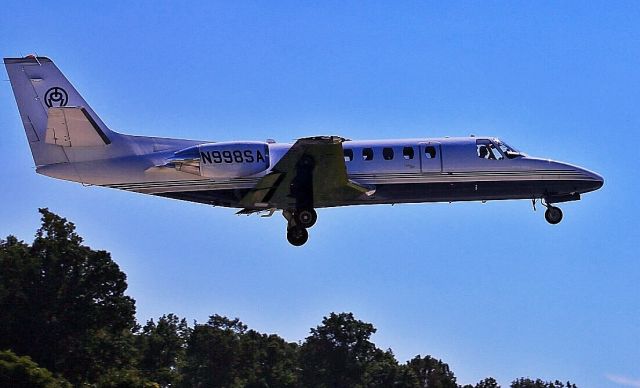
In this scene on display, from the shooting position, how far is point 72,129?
118ft

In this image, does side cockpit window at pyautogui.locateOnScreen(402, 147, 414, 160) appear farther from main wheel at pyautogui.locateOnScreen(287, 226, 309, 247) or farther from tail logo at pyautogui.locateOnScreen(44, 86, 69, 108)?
tail logo at pyautogui.locateOnScreen(44, 86, 69, 108)

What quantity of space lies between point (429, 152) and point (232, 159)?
5.69 metres

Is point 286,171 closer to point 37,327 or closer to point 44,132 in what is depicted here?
point 44,132

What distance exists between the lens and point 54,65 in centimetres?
3738

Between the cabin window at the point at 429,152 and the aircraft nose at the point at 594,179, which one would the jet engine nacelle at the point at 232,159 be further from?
the aircraft nose at the point at 594,179

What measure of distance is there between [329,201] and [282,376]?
20128 millimetres

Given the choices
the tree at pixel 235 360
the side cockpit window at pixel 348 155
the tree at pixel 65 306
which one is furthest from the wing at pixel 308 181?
the tree at pixel 235 360

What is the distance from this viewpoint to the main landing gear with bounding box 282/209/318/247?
1457 inches

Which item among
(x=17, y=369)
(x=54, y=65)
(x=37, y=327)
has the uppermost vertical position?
(x=54, y=65)

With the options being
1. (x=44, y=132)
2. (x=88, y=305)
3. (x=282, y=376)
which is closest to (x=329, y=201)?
(x=44, y=132)

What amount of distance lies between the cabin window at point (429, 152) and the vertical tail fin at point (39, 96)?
895cm

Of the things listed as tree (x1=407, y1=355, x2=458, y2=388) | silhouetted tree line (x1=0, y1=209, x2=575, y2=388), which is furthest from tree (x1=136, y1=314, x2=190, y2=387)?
tree (x1=407, y1=355, x2=458, y2=388)

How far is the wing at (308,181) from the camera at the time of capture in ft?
116

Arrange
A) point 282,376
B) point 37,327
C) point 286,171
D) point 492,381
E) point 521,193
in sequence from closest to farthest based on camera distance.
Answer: point 286,171
point 521,193
point 37,327
point 282,376
point 492,381
